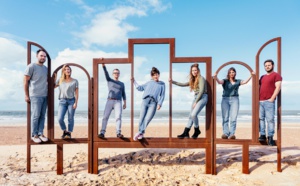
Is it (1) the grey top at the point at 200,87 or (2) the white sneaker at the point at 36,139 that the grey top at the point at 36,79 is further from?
(1) the grey top at the point at 200,87

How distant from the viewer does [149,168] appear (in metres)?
5.32

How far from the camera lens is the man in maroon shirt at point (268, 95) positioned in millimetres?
4836

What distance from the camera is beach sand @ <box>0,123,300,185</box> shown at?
4.67m

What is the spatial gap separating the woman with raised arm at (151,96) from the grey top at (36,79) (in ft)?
6.38

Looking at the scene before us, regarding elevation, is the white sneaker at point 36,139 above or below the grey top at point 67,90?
below

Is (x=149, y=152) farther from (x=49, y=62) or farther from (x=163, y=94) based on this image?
(x=49, y=62)

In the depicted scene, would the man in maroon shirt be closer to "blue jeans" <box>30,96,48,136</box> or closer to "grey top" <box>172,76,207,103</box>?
"grey top" <box>172,76,207,103</box>

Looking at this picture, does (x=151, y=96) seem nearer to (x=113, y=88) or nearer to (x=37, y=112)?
(x=113, y=88)

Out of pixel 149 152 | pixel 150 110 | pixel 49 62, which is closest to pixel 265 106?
pixel 150 110

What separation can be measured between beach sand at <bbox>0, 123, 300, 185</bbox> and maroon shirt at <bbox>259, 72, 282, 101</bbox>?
5.69 feet

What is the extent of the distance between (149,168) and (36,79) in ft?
10.4

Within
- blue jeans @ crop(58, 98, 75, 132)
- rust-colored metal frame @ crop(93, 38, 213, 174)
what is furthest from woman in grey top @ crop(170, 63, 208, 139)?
blue jeans @ crop(58, 98, 75, 132)

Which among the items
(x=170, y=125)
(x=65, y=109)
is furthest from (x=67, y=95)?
(x=170, y=125)

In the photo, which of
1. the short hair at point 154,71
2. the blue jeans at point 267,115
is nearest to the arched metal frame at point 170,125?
the blue jeans at point 267,115
